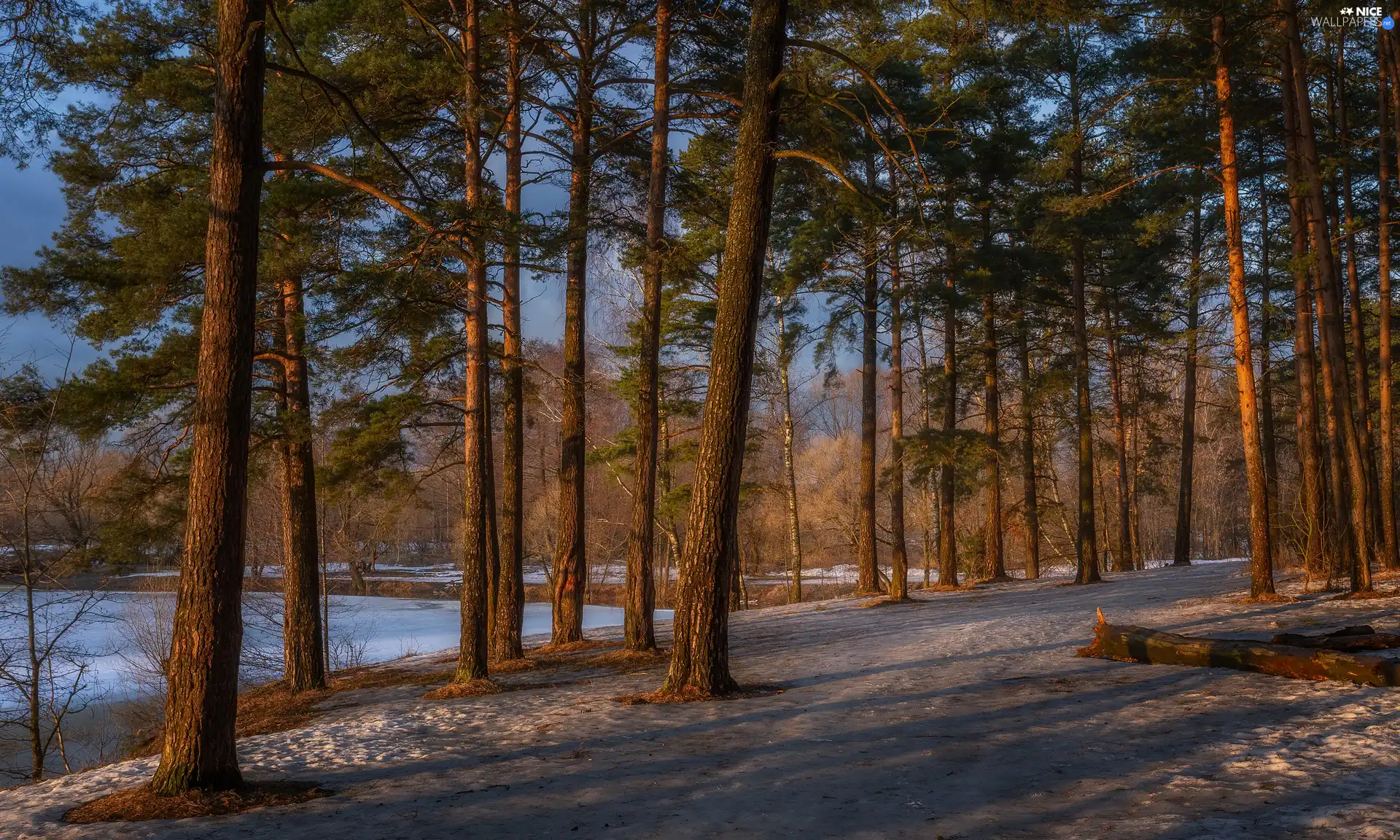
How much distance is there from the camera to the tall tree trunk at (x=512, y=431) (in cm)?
1199

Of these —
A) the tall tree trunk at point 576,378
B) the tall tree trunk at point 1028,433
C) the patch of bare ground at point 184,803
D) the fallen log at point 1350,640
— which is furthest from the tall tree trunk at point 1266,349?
the patch of bare ground at point 184,803

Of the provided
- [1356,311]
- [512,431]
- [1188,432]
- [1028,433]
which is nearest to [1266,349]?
[1188,432]

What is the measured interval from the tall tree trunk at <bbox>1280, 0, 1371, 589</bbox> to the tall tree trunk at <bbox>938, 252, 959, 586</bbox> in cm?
622

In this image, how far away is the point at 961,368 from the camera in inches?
869

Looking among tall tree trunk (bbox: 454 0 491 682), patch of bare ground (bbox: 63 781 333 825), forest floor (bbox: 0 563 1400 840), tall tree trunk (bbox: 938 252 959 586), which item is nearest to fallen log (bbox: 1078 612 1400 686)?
forest floor (bbox: 0 563 1400 840)

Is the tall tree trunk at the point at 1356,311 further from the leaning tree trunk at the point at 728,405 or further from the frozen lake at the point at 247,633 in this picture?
the frozen lake at the point at 247,633

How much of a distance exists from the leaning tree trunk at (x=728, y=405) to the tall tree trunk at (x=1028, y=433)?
13.2 m

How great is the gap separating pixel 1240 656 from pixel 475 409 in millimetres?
8186

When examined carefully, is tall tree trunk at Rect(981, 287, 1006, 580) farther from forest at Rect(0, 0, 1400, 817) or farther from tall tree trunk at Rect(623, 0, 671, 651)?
tall tree trunk at Rect(623, 0, 671, 651)

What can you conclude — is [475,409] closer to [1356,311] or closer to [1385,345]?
[1385,345]

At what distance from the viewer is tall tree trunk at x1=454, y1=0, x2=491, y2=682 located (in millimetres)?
9531

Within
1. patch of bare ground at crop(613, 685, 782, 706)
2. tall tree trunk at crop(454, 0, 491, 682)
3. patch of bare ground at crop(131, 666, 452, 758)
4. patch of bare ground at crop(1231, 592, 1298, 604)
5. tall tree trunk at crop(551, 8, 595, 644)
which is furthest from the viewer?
tall tree trunk at crop(551, 8, 595, 644)

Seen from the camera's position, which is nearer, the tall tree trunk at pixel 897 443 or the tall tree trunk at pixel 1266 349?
the tall tree trunk at pixel 897 443

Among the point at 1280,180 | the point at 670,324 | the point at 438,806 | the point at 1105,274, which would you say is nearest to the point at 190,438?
the point at 438,806
